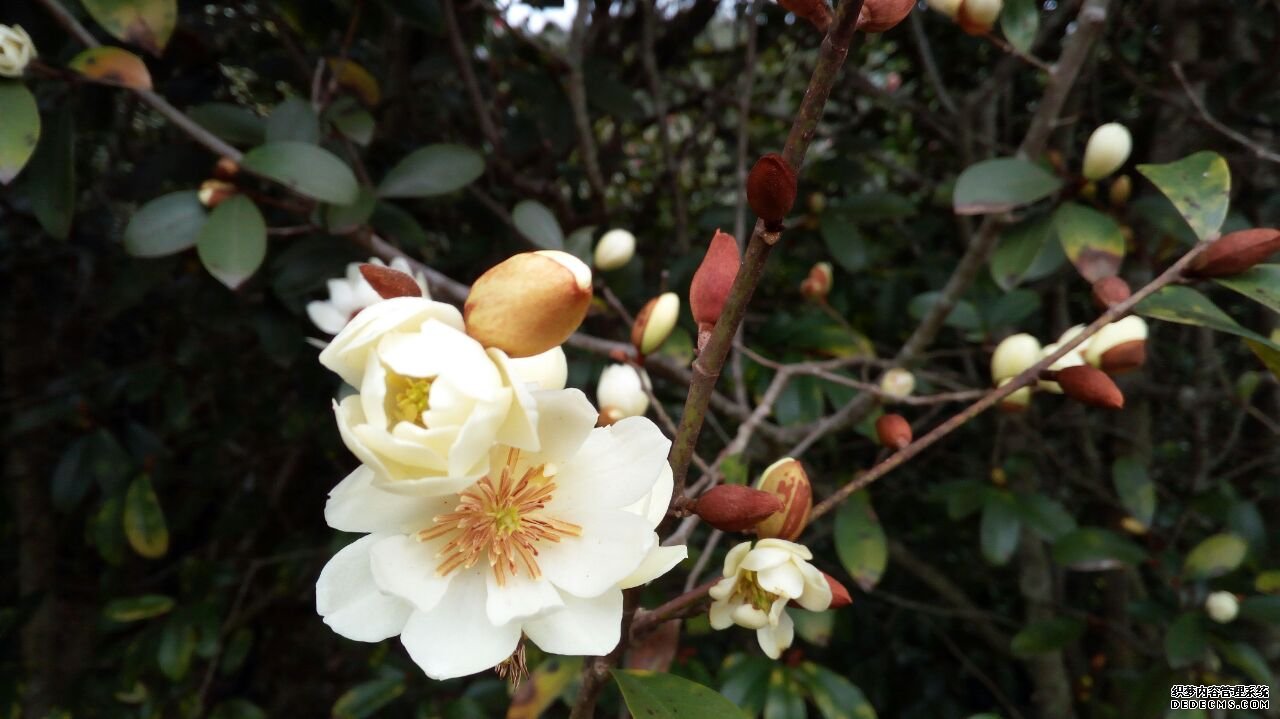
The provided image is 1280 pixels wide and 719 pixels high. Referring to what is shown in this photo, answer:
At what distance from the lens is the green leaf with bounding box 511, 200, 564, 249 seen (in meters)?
1.14

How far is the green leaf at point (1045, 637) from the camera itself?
4.21ft

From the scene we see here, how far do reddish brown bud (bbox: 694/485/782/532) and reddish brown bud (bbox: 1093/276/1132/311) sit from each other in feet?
1.33

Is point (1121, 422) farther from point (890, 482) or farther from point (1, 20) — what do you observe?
point (1, 20)

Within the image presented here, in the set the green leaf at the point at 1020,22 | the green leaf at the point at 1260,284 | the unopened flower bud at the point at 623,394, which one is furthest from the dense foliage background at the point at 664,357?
the green leaf at the point at 1260,284

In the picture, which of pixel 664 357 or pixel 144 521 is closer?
pixel 664 357

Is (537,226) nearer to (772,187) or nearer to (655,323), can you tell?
(655,323)

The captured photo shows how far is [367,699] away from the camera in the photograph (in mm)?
1317

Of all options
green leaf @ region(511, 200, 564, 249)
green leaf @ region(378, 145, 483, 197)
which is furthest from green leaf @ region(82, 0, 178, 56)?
green leaf @ region(511, 200, 564, 249)

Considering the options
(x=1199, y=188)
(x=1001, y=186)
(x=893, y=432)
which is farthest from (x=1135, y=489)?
(x=893, y=432)

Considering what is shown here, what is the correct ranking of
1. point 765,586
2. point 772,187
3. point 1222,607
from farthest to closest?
point 1222,607 < point 765,586 < point 772,187

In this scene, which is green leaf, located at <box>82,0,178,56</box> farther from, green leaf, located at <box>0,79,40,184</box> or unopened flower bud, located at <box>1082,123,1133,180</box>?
unopened flower bud, located at <box>1082,123,1133,180</box>

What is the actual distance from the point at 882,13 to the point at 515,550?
1.30 feet

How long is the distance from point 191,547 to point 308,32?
5.11 ft

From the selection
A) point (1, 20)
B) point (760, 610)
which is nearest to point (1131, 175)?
point (760, 610)
